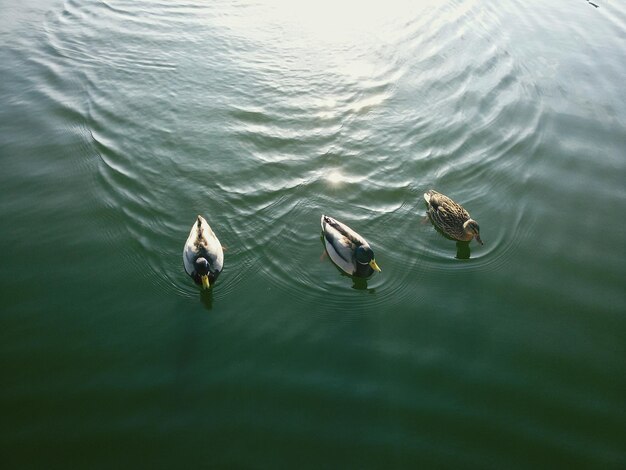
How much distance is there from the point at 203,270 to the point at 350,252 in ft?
6.64

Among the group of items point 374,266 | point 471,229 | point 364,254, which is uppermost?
point 471,229

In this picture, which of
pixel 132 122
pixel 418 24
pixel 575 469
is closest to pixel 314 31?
pixel 418 24

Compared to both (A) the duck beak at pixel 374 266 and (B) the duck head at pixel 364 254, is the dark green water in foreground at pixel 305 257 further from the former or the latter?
(B) the duck head at pixel 364 254

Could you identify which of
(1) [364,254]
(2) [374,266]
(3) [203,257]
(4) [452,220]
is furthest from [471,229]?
(3) [203,257]

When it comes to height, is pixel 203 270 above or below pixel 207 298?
above

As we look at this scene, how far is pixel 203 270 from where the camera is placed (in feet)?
19.6

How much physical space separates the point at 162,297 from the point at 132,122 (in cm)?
486

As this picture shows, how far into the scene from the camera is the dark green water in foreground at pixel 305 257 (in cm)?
496

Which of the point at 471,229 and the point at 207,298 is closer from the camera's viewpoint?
the point at 207,298

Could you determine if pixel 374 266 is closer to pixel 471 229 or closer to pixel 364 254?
pixel 364 254

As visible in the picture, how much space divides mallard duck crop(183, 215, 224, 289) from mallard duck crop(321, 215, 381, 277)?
5.33ft

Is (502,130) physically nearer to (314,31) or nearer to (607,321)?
(607,321)

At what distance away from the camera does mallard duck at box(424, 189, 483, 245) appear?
6.89 m

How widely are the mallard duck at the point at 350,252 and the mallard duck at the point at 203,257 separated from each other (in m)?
1.63
